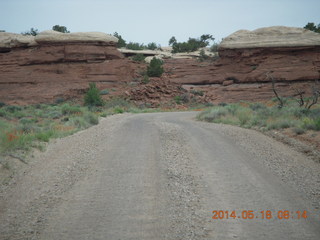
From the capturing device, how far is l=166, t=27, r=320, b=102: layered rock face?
3494cm

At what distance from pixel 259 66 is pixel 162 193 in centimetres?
3395

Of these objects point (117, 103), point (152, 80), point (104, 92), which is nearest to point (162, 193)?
point (117, 103)

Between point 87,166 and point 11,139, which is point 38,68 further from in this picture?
point 87,166

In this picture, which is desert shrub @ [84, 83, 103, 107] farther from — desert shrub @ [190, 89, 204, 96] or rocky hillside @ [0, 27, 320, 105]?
desert shrub @ [190, 89, 204, 96]

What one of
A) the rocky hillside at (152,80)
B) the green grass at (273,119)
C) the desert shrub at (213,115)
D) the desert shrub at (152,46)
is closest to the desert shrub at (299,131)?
the green grass at (273,119)

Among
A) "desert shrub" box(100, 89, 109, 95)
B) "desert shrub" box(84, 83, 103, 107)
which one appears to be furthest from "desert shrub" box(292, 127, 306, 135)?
"desert shrub" box(100, 89, 109, 95)

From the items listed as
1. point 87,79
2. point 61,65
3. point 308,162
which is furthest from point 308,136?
point 61,65

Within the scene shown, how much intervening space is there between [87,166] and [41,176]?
3.58 ft

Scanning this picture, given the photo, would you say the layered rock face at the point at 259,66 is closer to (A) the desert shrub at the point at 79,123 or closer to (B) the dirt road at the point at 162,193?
(A) the desert shrub at the point at 79,123

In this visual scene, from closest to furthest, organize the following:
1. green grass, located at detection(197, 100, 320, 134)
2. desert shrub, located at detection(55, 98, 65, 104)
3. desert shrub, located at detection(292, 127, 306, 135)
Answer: desert shrub, located at detection(292, 127, 306, 135)
green grass, located at detection(197, 100, 320, 134)
desert shrub, located at detection(55, 98, 65, 104)

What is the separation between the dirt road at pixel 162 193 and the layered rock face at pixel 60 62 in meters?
28.5

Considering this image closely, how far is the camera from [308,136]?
10719 millimetres

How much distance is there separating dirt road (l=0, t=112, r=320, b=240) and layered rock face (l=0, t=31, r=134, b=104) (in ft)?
93.5

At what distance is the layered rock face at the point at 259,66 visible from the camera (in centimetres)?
3494
